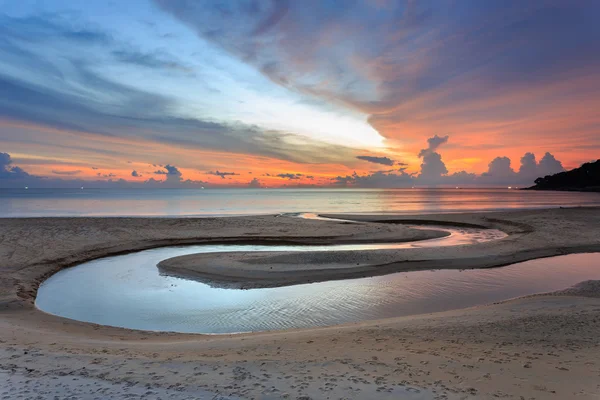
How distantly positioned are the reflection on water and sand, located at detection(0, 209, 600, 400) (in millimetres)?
1334

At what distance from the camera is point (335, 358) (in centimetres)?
714

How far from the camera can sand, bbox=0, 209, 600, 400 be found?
18.8 ft

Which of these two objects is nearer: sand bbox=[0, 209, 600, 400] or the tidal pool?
sand bbox=[0, 209, 600, 400]

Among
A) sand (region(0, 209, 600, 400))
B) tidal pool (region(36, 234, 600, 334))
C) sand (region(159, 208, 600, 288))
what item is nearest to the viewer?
sand (region(0, 209, 600, 400))

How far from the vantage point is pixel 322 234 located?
98.8 ft

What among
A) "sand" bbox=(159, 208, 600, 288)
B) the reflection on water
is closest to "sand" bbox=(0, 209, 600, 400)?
the reflection on water

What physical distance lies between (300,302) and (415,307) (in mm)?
4233

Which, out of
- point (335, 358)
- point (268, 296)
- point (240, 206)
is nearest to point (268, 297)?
point (268, 296)

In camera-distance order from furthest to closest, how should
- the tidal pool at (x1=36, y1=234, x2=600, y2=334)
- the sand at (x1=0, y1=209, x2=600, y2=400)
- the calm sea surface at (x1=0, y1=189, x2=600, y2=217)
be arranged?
the calm sea surface at (x1=0, y1=189, x2=600, y2=217)
the tidal pool at (x1=36, y1=234, x2=600, y2=334)
the sand at (x1=0, y1=209, x2=600, y2=400)

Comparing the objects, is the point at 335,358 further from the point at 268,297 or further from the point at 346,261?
the point at 346,261

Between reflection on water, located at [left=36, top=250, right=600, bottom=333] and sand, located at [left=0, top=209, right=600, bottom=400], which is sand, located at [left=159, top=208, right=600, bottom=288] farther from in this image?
sand, located at [left=0, top=209, right=600, bottom=400]

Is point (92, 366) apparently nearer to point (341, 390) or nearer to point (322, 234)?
point (341, 390)

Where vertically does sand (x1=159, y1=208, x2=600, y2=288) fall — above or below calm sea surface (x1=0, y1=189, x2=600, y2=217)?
below

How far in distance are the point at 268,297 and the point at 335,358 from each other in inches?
276
